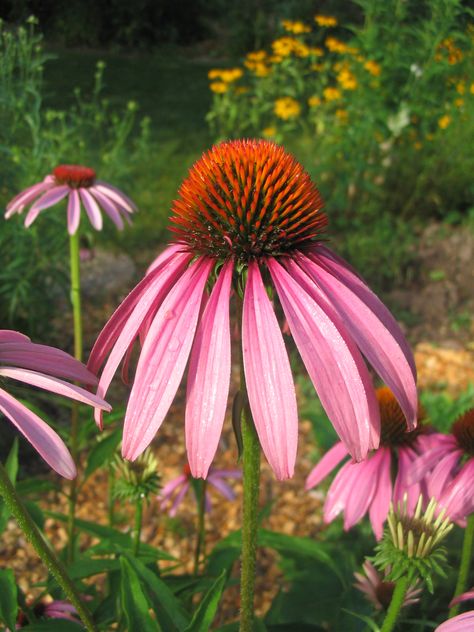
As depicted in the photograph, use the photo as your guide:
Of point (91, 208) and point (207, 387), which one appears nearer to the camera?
point (207, 387)

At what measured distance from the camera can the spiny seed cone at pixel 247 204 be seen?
0.83 meters

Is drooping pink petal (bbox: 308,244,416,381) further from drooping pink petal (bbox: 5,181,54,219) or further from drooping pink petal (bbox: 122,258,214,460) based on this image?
drooping pink petal (bbox: 5,181,54,219)

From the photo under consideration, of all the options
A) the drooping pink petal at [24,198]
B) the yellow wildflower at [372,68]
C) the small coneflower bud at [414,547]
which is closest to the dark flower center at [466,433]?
the small coneflower bud at [414,547]

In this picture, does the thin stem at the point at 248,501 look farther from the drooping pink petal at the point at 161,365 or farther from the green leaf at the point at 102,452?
the green leaf at the point at 102,452

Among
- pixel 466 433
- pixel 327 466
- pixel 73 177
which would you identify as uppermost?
pixel 73 177

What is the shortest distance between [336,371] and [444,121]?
11.5ft

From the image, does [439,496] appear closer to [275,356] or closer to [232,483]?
[275,356]

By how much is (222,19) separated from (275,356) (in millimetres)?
6514

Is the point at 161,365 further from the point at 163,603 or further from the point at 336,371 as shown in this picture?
the point at 163,603

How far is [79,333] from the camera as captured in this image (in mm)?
1362

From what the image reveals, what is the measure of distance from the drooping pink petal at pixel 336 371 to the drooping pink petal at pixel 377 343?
20 mm

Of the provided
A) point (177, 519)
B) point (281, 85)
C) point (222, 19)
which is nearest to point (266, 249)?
point (177, 519)

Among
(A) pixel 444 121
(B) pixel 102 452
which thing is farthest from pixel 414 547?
(A) pixel 444 121

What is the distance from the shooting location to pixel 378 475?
118cm
